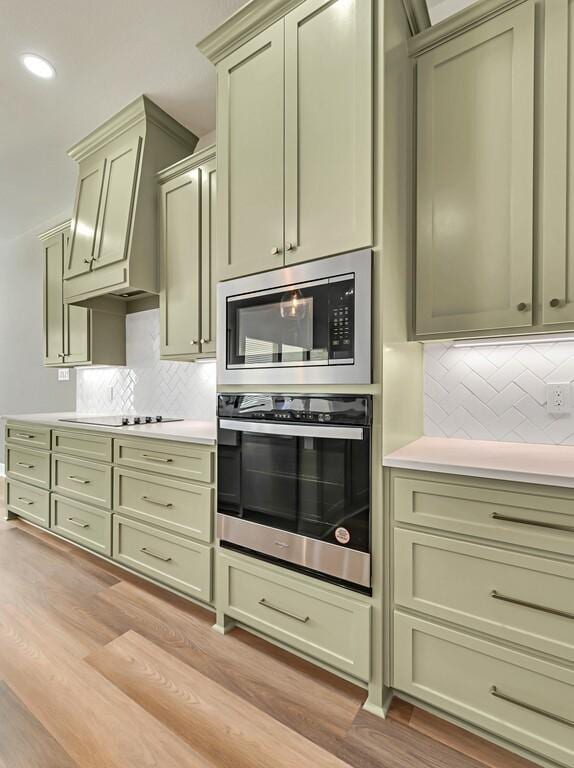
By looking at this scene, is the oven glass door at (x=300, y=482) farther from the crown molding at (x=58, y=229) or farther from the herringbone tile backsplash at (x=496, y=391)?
the crown molding at (x=58, y=229)

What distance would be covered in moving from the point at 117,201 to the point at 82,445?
5.51 feet

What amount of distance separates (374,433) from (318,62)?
1.47m

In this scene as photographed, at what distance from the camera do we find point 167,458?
2.11 m

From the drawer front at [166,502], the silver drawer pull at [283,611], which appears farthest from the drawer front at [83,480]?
the silver drawer pull at [283,611]

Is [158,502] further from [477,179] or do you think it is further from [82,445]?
[477,179]

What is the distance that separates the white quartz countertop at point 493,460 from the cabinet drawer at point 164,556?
44.6 inches

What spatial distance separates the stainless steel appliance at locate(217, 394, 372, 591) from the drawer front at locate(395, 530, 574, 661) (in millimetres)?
160

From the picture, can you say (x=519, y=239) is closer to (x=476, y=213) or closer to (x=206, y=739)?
(x=476, y=213)

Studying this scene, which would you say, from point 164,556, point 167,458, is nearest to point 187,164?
point 167,458

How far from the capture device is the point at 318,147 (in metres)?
1.55

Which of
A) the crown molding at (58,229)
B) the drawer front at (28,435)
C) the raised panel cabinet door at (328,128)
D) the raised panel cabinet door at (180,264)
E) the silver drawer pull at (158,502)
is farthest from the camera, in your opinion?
the crown molding at (58,229)

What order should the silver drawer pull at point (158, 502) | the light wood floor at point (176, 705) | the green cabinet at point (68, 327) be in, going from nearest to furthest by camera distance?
1. the light wood floor at point (176, 705)
2. the silver drawer pull at point (158, 502)
3. the green cabinet at point (68, 327)

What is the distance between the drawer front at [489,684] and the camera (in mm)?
1151

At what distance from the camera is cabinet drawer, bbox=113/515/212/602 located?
196 cm
